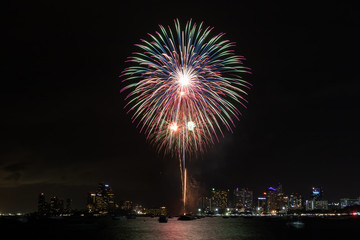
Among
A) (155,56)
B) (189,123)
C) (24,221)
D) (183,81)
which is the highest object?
(155,56)

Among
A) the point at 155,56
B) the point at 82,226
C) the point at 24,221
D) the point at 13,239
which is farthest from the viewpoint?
the point at 24,221

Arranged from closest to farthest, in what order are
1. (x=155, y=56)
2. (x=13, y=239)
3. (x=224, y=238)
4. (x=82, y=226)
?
1. (x=155, y=56)
2. (x=13, y=239)
3. (x=224, y=238)
4. (x=82, y=226)

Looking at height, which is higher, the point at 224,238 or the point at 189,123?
the point at 189,123

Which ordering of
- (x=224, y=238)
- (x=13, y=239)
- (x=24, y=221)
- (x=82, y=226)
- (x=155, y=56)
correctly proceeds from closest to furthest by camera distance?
(x=155, y=56), (x=13, y=239), (x=224, y=238), (x=82, y=226), (x=24, y=221)

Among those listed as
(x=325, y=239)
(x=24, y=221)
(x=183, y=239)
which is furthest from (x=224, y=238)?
(x=24, y=221)

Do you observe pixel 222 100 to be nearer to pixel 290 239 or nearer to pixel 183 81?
pixel 183 81

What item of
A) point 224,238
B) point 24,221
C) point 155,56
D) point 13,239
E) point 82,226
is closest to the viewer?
point 155,56

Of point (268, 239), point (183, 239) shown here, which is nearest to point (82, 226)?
point (183, 239)

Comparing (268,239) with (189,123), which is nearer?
(189,123)

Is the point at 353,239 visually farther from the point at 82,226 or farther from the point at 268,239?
the point at 82,226
